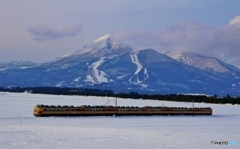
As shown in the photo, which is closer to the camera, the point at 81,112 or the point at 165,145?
the point at 165,145

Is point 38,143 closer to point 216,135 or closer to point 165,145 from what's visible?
point 165,145

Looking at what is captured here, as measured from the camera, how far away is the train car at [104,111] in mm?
49250

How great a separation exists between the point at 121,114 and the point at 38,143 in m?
32.4

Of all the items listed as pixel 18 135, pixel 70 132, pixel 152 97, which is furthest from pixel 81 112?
pixel 152 97

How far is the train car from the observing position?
4925cm

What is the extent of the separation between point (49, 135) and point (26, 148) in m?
6.01

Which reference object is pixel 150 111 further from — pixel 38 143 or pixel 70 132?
pixel 38 143

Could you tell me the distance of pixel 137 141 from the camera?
88.6ft

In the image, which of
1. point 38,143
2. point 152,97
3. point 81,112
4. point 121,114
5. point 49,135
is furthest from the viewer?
point 152,97

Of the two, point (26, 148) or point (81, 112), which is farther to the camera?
point (81, 112)

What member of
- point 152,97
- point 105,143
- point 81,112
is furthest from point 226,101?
point 105,143

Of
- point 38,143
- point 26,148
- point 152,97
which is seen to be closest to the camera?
point 26,148

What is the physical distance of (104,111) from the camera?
55.4 meters

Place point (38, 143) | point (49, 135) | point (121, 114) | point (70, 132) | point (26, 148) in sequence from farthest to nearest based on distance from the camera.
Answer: point (121, 114) < point (70, 132) < point (49, 135) < point (38, 143) < point (26, 148)
